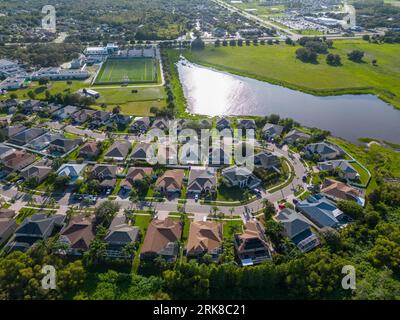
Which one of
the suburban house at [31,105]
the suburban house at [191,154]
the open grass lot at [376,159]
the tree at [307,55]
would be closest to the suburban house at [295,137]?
the open grass lot at [376,159]

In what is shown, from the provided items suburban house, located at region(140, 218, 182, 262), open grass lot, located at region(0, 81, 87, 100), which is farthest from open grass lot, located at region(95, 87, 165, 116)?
suburban house, located at region(140, 218, 182, 262)

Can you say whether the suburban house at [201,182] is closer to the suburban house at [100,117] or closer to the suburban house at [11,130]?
the suburban house at [100,117]

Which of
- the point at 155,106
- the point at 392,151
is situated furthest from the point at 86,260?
the point at 392,151

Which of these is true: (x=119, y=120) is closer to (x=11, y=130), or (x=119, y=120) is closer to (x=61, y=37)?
(x=11, y=130)

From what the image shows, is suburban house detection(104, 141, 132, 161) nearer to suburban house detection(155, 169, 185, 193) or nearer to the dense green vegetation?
suburban house detection(155, 169, 185, 193)

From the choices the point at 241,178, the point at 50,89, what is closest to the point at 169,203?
the point at 241,178
